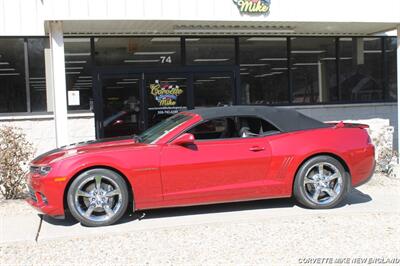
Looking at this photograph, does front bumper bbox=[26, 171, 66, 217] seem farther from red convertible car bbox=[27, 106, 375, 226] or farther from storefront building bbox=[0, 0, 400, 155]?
storefront building bbox=[0, 0, 400, 155]

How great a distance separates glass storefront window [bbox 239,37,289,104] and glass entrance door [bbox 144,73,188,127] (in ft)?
4.88

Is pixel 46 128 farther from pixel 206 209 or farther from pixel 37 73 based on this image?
pixel 206 209

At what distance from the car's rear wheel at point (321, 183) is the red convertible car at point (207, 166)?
13 mm

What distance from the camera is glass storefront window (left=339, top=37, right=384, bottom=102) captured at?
43.7ft

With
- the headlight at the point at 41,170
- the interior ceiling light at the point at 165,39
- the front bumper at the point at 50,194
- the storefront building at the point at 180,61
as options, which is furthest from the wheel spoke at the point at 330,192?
the interior ceiling light at the point at 165,39

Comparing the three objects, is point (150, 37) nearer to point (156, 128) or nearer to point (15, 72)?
point (15, 72)

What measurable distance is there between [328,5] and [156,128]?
460 cm

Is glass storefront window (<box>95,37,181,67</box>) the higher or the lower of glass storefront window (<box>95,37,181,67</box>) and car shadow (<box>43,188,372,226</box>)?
the higher

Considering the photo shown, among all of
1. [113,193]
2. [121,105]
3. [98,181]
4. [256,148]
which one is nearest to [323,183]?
[256,148]

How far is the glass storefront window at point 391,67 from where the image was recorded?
1375 centimetres

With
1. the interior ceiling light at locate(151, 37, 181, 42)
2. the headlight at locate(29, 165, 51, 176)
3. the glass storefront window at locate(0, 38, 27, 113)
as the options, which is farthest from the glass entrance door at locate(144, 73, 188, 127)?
the headlight at locate(29, 165, 51, 176)

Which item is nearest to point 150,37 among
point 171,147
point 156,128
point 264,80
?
point 264,80

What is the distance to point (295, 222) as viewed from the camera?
6.70 metres

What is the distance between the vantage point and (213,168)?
6.88 metres
